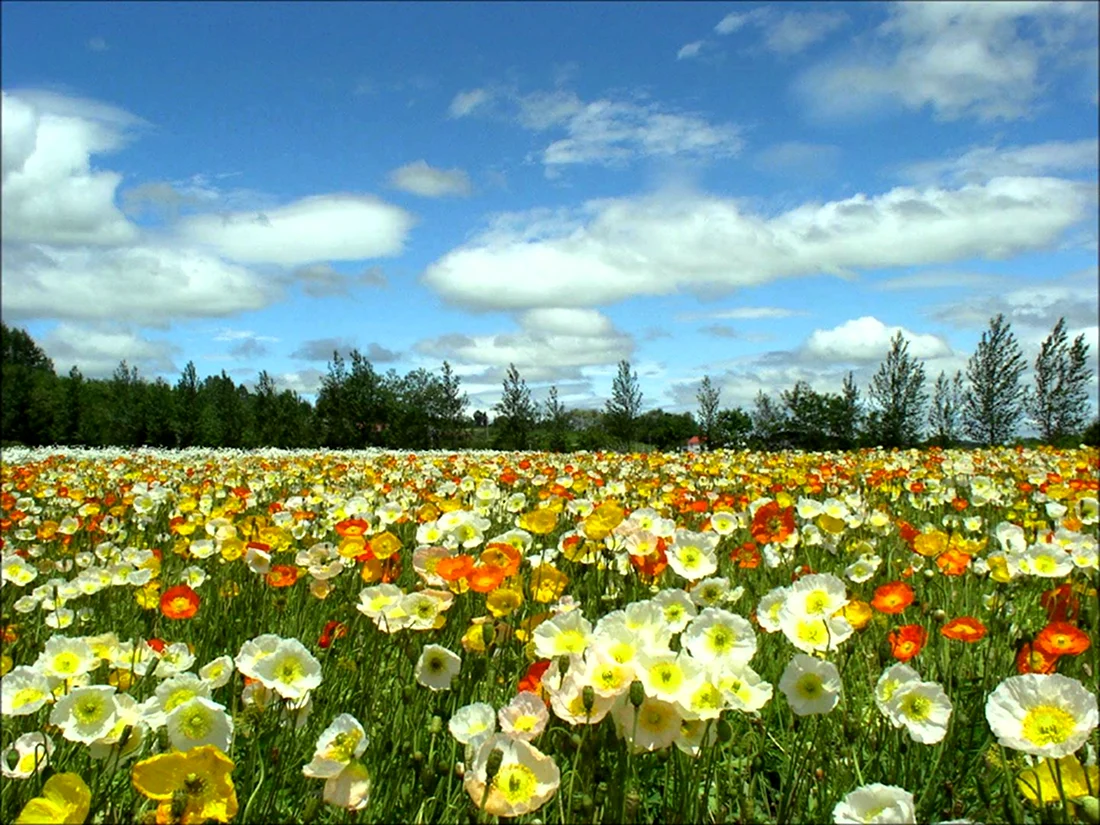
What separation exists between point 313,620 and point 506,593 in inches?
71.3

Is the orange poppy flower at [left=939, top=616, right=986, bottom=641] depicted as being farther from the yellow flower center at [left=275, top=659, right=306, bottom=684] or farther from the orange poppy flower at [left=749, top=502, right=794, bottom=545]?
the yellow flower center at [left=275, top=659, right=306, bottom=684]

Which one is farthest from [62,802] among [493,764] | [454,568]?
[454,568]

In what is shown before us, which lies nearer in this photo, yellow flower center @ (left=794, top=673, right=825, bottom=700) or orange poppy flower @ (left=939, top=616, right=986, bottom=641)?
yellow flower center @ (left=794, top=673, right=825, bottom=700)

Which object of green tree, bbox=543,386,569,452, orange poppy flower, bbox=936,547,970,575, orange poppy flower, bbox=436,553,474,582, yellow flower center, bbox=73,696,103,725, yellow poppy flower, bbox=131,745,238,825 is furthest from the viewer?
green tree, bbox=543,386,569,452

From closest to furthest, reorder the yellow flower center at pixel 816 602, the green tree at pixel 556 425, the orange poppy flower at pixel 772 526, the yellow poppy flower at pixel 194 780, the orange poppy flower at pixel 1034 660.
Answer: the yellow poppy flower at pixel 194 780 < the yellow flower center at pixel 816 602 < the orange poppy flower at pixel 1034 660 < the orange poppy flower at pixel 772 526 < the green tree at pixel 556 425

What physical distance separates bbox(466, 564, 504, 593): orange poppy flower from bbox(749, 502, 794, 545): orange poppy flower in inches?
63.4

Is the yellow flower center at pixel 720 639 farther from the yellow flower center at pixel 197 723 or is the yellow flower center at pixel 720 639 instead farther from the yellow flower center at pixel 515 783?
the yellow flower center at pixel 197 723

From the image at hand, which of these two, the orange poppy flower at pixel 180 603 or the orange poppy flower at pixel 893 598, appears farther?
the orange poppy flower at pixel 180 603

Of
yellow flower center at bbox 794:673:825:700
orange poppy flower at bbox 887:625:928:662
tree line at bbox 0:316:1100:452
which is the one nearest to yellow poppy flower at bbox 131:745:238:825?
yellow flower center at bbox 794:673:825:700

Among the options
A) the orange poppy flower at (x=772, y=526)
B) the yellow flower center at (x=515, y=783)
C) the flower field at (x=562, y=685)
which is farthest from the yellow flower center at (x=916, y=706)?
the orange poppy flower at (x=772, y=526)

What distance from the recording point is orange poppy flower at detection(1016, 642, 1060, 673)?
211cm

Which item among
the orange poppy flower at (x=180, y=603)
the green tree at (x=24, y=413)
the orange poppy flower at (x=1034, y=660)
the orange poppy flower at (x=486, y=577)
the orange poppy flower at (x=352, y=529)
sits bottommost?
the orange poppy flower at (x=1034, y=660)

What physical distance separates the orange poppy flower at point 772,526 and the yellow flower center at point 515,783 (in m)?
2.19

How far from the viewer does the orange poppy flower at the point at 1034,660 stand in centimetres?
211
